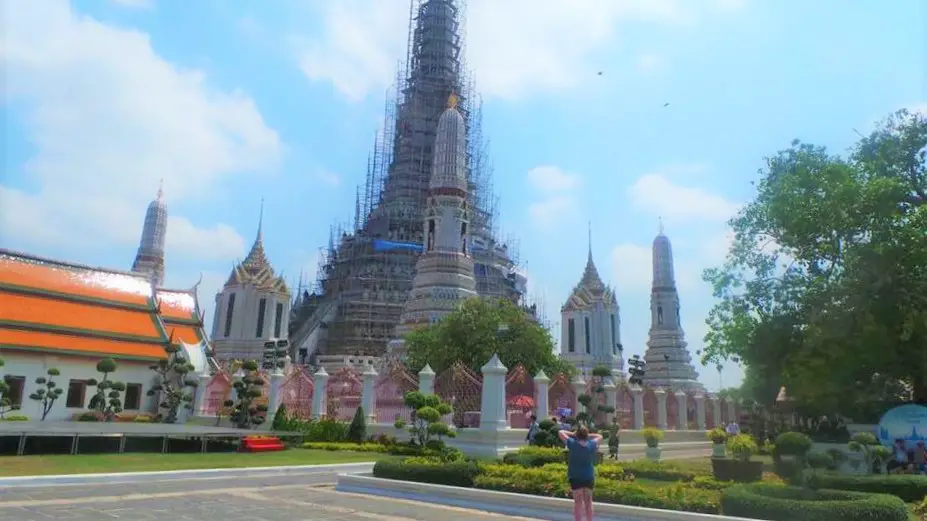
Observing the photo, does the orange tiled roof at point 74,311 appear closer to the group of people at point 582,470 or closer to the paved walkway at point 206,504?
the paved walkway at point 206,504

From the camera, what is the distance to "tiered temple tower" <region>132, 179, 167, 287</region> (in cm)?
5041

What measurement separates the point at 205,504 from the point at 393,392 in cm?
1140

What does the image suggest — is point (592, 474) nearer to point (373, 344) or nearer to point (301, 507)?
point (301, 507)

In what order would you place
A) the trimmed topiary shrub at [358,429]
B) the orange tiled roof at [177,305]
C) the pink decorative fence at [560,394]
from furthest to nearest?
the orange tiled roof at [177,305], the pink decorative fence at [560,394], the trimmed topiary shrub at [358,429]

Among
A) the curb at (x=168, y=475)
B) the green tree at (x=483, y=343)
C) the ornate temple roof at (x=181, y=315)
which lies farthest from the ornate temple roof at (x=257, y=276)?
the curb at (x=168, y=475)

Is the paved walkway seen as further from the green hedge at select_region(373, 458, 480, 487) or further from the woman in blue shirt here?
the woman in blue shirt

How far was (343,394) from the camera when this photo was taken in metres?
22.8

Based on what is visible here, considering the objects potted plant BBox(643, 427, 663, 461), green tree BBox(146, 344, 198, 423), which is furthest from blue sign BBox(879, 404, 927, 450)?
green tree BBox(146, 344, 198, 423)

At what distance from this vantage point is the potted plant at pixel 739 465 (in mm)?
13789

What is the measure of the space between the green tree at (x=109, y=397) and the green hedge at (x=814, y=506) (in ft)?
71.6

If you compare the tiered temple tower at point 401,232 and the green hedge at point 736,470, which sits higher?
the tiered temple tower at point 401,232

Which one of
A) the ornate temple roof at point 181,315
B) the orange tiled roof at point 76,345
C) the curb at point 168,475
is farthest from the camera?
the ornate temple roof at point 181,315

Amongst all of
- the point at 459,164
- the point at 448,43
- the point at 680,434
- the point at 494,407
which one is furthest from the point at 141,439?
the point at 448,43

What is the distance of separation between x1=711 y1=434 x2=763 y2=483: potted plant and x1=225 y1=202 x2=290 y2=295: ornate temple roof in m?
40.3
